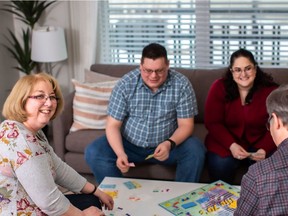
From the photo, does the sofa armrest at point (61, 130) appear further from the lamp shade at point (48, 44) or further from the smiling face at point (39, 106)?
the smiling face at point (39, 106)

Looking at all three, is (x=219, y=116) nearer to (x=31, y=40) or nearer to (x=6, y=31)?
(x=31, y=40)

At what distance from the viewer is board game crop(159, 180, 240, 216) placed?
1.92 meters

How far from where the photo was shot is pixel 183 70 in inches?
131

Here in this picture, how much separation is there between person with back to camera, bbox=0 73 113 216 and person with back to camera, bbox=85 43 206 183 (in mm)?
810

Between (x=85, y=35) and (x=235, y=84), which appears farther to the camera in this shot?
(x=85, y=35)

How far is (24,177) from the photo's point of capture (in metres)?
1.57

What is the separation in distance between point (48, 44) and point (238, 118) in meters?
1.77

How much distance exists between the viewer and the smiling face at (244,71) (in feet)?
8.12

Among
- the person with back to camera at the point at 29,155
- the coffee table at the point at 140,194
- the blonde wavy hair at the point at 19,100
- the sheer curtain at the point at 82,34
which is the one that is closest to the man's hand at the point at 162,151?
the coffee table at the point at 140,194

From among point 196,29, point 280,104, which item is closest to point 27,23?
point 196,29

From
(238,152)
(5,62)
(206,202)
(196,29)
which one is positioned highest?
(196,29)

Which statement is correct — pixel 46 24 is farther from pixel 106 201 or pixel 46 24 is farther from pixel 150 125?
pixel 106 201

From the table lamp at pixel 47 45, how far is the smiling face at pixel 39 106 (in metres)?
1.87

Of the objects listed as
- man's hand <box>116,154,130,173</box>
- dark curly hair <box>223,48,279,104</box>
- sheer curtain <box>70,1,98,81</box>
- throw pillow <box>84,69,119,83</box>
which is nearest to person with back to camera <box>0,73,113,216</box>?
man's hand <box>116,154,130,173</box>
